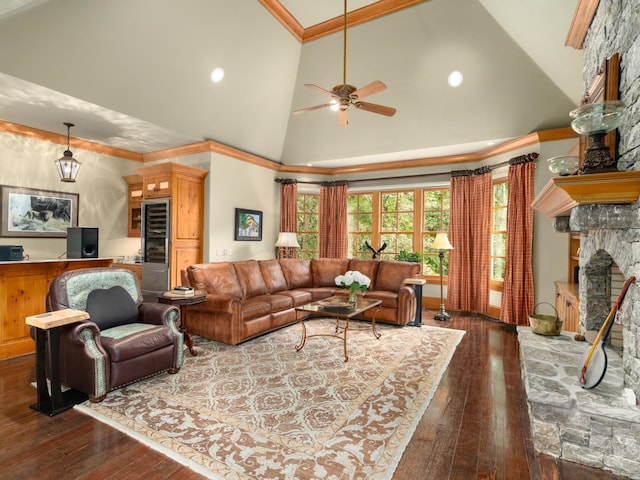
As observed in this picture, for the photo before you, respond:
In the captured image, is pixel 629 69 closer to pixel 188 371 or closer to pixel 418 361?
pixel 418 361

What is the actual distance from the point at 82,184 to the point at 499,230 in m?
7.26

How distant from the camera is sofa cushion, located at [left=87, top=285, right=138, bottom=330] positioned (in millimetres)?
3127

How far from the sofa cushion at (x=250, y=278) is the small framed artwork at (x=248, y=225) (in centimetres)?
94

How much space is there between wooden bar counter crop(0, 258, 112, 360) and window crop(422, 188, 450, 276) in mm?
6019

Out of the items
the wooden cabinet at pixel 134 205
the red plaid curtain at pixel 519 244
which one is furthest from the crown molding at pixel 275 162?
the wooden cabinet at pixel 134 205

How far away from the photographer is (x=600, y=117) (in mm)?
2217

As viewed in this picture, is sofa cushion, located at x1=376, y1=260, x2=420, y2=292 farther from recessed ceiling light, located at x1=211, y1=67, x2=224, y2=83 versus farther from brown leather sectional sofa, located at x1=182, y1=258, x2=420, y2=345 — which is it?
recessed ceiling light, located at x1=211, y1=67, x2=224, y2=83

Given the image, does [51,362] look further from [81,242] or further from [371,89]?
[371,89]

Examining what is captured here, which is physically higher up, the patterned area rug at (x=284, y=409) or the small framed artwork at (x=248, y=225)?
the small framed artwork at (x=248, y=225)

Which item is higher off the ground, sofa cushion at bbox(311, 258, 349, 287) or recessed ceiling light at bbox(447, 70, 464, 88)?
recessed ceiling light at bbox(447, 70, 464, 88)

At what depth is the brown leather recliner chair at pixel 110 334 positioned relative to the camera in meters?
2.74

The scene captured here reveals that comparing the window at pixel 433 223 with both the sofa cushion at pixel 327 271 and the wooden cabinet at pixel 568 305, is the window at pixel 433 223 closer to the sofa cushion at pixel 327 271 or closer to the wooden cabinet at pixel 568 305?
the sofa cushion at pixel 327 271

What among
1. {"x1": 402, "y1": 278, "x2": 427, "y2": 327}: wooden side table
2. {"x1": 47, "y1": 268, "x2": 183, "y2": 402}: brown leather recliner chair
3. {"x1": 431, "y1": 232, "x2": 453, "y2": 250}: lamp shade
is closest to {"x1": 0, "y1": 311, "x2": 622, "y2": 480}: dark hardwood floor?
{"x1": 47, "y1": 268, "x2": 183, "y2": 402}: brown leather recliner chair

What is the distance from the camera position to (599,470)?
2045mm
